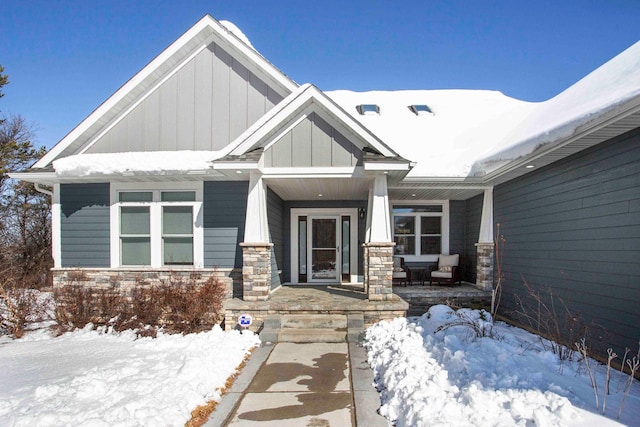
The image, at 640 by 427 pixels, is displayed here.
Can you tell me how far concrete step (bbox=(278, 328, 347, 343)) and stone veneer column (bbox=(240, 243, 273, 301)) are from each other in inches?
38.1

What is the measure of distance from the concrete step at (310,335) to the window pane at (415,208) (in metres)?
5.21

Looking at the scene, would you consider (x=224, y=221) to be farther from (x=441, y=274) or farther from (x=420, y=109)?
(x=420, y=109)

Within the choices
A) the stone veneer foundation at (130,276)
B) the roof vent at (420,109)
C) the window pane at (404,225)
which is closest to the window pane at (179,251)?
the stone veneer foundation at (130,276)

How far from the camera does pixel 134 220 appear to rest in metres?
8.73

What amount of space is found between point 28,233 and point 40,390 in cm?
1506

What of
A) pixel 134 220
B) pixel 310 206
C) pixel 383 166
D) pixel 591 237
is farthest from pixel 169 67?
pixel 591 237

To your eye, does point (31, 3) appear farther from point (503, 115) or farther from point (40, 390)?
point (503, 115)

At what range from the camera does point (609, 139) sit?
532 centimetres

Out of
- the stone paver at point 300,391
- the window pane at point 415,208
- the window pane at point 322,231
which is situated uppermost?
the window pane at point 415,208

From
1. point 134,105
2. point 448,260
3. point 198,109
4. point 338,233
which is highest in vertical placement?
point 134,105

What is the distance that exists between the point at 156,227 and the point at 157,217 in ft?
0.73

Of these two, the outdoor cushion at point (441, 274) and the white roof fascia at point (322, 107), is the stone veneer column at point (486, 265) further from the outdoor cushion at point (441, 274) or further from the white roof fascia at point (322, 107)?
the white roof fascia at point (322, 107)

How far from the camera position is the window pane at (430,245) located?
36.6 feet

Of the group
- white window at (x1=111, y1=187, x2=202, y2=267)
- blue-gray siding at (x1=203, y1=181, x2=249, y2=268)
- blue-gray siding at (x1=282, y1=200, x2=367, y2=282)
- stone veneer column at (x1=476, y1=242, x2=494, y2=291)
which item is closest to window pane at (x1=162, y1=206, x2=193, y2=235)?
white window at (x1=111, y1=187, x2=202, y2=267)
